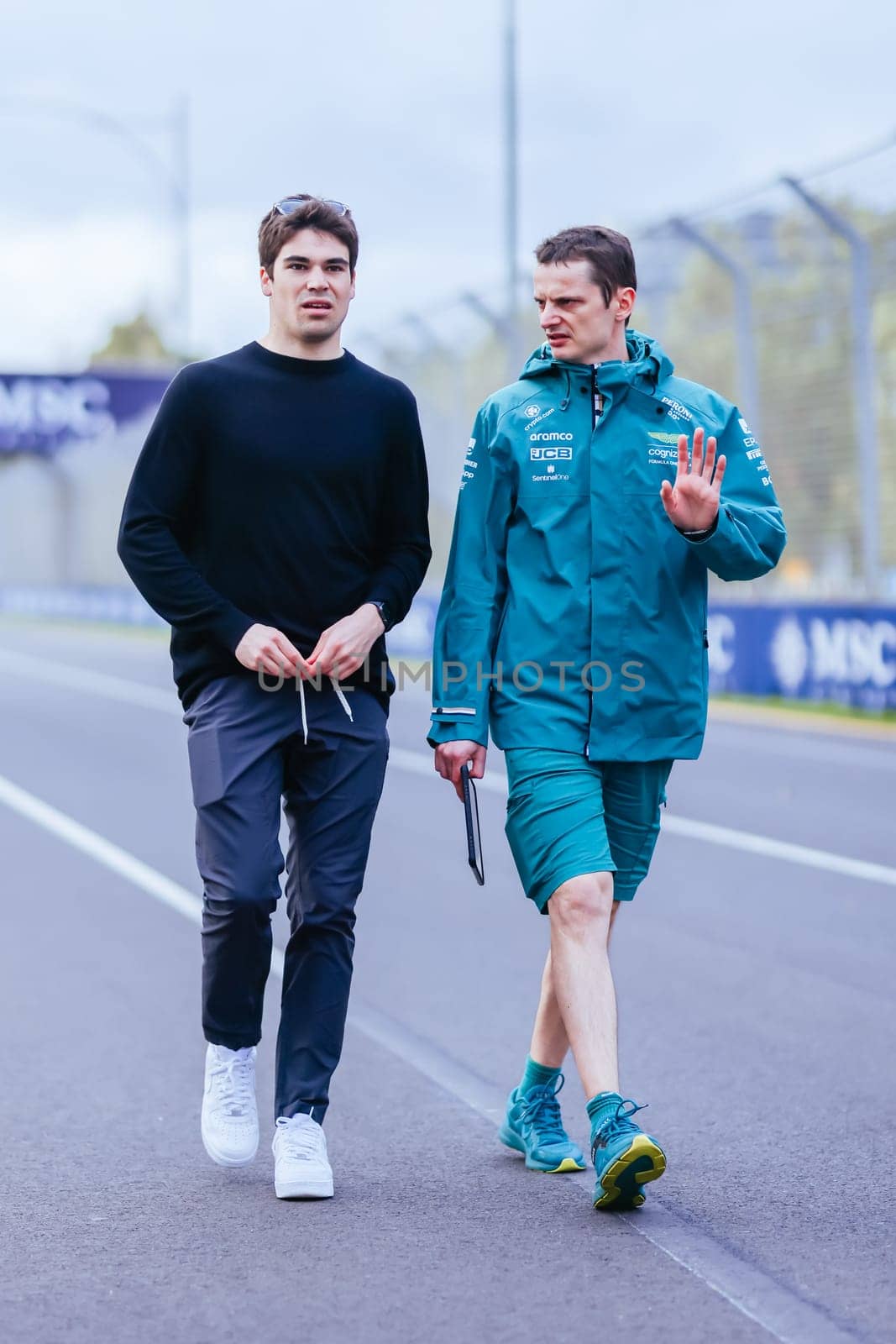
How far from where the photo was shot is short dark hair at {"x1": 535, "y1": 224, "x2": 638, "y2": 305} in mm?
4742

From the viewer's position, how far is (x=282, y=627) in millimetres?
4777

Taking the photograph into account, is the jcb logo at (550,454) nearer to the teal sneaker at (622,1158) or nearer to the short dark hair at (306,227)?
the short dark hair at (306,227)

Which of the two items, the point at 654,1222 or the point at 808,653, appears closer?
the point at 654,1222

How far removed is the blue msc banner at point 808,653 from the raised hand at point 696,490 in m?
12.7

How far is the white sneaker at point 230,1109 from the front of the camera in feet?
15.6

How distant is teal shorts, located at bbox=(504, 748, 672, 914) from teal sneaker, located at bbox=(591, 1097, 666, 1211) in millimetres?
506

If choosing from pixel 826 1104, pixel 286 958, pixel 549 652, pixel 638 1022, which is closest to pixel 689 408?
pixel 549 652

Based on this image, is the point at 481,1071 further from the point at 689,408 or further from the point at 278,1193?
the point at 689,408

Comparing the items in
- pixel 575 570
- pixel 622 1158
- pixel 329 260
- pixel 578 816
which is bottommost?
pixel 622 1158

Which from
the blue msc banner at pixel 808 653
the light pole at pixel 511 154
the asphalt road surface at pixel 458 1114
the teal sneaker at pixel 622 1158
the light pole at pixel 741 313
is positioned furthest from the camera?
the light pole at pixel 511 154

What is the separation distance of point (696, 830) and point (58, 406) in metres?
35.2

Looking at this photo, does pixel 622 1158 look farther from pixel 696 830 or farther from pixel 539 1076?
pixel 696 830

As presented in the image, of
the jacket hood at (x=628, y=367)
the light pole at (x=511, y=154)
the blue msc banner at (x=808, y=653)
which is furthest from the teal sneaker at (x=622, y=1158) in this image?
the light pole at (x=511, y=154)

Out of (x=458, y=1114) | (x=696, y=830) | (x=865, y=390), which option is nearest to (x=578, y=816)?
(x=458, y=1114)
